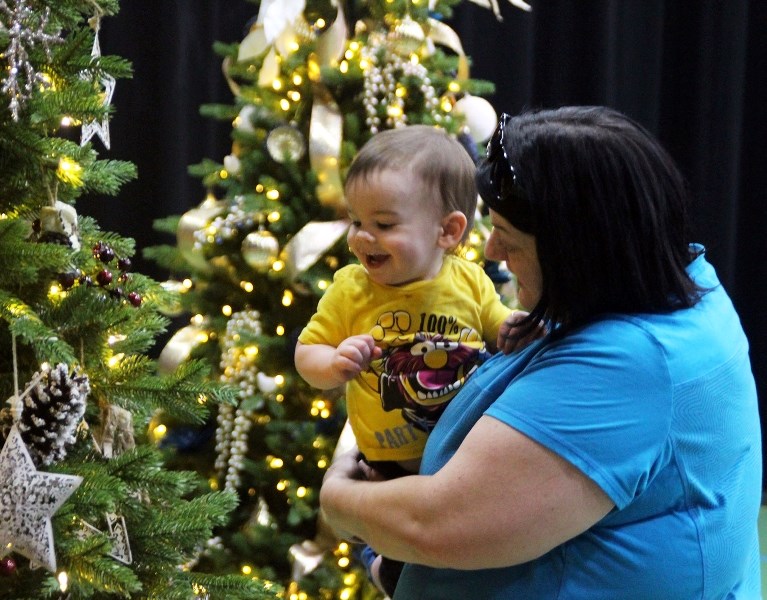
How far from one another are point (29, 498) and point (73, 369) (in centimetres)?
21

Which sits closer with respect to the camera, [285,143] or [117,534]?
[117,534]

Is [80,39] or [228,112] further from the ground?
[80,39]

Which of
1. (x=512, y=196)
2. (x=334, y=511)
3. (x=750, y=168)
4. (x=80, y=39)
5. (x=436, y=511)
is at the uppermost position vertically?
(x=80, y=39)

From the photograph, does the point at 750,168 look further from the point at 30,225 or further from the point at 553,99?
the point at 30,225

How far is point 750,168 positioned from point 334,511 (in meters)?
3.57

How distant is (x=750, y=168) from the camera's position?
4.30 metres

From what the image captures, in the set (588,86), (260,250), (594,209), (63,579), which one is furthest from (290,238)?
(588,86)

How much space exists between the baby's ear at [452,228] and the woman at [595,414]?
0.33 meters

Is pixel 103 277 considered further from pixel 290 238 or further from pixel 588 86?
pixel 588 86

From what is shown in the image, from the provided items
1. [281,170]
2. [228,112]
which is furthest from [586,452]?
[228,112]

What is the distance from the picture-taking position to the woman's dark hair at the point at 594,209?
1038 mm

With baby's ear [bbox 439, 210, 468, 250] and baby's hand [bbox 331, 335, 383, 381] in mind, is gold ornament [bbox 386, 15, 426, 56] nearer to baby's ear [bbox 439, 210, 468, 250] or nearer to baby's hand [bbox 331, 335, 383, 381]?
baby's ear [bbox 439, 210, 468, 250]

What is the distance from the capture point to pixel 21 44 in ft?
4.72

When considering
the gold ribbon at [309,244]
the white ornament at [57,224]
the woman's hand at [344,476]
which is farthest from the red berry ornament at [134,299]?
the gold ribbon at [309,244]
